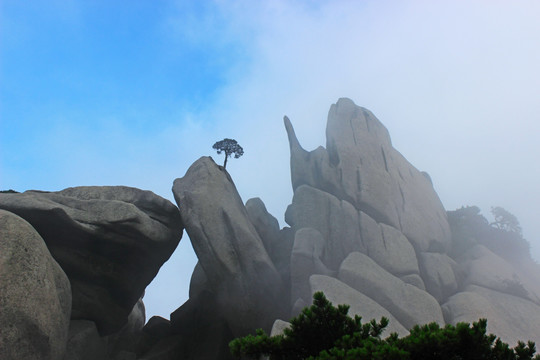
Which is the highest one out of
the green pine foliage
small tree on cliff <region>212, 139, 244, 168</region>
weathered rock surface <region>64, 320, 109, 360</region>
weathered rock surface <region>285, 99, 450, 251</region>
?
small tree on cliff <region>212, 139, 244, 168</region>

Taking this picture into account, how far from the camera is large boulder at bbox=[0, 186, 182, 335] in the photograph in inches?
748

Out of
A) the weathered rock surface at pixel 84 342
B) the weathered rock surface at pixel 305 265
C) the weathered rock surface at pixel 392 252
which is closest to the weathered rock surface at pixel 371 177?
the weathered rock surface at pixel 392 252

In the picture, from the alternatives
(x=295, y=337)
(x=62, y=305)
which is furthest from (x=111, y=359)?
(x=295, y=337)

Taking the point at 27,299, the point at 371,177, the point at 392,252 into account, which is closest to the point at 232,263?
the point at 392,252

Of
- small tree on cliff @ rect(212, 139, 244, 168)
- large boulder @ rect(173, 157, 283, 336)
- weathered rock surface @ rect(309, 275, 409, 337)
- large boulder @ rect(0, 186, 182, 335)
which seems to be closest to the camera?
weathered rock surface @ rect(309, 275, 409, 337)

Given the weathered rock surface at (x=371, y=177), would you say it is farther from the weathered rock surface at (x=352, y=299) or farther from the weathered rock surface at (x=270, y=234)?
the weathered rock surface at (x=352, y=299)

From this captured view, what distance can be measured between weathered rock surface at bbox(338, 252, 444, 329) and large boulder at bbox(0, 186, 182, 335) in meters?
8.27

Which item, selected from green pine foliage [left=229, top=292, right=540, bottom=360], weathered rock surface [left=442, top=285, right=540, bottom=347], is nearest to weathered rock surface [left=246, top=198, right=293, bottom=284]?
weathered rock surface [left=442, top=285, right=540, bottom=347]

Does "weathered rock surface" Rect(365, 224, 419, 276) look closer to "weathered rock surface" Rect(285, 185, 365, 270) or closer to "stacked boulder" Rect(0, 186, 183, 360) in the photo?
"weathered rock surface" Rect(285, 185, 365, 270)

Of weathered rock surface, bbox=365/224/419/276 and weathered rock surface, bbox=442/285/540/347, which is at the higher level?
weathered rock surface, bbox=365/224/419/276

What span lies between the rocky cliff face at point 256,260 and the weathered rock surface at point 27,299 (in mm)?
162

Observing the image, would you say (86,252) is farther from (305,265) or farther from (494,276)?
(494,276)

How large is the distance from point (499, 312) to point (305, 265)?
321 inches

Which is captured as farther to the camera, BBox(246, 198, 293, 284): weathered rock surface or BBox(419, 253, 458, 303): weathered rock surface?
BBox(246, 198, 293, 284): weathered rock surface
